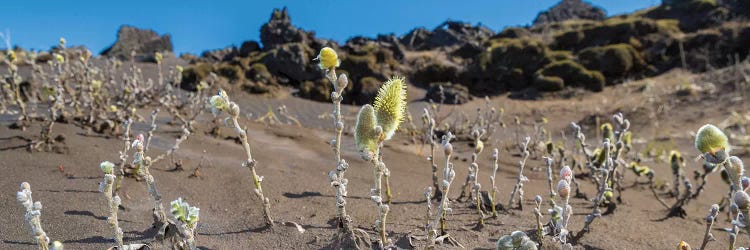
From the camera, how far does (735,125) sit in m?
6.77

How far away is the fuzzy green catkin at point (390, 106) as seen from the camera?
1378mm

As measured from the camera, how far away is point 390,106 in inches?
54.4

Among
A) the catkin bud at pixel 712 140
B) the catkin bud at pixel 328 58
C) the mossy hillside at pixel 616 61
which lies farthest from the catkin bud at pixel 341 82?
the mossy hillside at pixel 616 61

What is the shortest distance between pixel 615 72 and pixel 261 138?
15177mm

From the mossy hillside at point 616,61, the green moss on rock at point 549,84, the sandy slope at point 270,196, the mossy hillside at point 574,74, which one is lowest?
the sandy slope at point 270,196

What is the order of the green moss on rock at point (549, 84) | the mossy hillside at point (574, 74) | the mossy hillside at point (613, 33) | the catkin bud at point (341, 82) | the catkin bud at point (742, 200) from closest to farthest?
the catkin bud at point (742, 200) → the catkin bud at point (341, 82) → the green moss on rock at point (549, 84) → the mossy hillside at point (574, 74) → the mossy hillside at point (613, 33)

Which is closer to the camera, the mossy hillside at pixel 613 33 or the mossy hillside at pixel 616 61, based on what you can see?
the mossy hillside at pixel 616 61

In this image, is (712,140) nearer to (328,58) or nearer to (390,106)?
(390,106)

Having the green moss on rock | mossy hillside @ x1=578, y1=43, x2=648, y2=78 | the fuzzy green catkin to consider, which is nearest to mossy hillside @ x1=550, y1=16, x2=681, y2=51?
mossy hillside @ x1=578, y1=43, x2=648, y2=78

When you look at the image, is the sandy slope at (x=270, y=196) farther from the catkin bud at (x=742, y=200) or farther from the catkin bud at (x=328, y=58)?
the catkin bud at (x=742, y=200)

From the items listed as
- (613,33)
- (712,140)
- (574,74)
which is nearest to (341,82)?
(712,140)

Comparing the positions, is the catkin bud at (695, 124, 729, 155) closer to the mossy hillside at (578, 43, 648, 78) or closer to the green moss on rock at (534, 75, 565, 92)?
the green moss on rock at (534, 75, 565, 92)

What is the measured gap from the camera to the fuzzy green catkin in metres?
1.38

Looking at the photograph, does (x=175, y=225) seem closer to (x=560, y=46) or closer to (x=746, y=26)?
(x=746, y=26)
